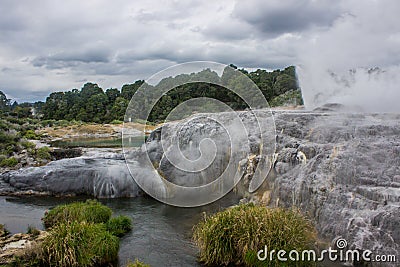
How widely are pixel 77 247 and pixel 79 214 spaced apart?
4.31 meters

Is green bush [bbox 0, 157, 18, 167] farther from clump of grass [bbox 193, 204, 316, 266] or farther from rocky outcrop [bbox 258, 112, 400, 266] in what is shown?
clump of grass [bbox 193, 204, 316, 266]

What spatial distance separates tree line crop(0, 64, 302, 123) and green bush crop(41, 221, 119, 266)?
820 centimetres

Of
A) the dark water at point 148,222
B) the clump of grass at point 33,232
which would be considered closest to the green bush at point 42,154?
the dark water at point 148,222

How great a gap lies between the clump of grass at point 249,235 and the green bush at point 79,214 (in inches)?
218

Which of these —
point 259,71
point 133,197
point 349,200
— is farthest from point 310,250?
point 259,71

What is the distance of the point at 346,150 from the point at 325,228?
345 centimetres

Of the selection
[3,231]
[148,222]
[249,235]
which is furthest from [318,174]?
[3,231]

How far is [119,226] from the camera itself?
16.1 m

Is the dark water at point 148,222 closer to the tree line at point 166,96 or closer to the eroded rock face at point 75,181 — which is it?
the eroded rock face at point 75,181

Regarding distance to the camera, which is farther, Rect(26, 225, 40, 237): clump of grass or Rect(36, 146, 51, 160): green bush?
Rect(36, 146, 51, 160): green bush

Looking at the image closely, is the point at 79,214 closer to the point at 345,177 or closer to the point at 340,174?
the point at 340,174

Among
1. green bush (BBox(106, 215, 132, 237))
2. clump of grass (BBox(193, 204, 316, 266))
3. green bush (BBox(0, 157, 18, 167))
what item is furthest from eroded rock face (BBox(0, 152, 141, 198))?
clump of grass (BBox(193, 204, 316, 266))

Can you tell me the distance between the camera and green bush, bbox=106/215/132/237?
1573 centimetres

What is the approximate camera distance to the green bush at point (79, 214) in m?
15.9
